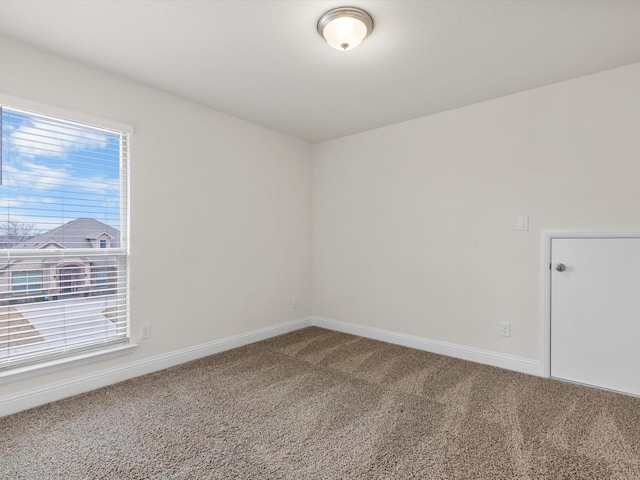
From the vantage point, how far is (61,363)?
2.22 metres

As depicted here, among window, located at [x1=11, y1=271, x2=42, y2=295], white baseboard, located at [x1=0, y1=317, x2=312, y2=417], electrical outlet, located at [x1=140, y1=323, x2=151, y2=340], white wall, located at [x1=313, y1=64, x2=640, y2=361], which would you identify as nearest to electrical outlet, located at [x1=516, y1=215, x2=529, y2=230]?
white wall, located at [x1=313, y1=64, x2=640, y2=361]

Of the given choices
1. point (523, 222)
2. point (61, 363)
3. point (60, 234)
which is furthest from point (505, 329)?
point (60, 234)

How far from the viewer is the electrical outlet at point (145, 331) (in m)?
2.65

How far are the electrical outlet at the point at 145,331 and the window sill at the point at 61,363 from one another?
8 centimetres

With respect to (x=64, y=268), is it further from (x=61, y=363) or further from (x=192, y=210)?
(x=192, y=210)

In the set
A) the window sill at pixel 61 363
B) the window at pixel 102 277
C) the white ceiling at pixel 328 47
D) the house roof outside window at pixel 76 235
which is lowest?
Answer: the window sill at pixel 61 363

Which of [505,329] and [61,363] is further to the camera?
[505,329]

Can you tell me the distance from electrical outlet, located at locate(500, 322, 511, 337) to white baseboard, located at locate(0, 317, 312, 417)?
2279mm

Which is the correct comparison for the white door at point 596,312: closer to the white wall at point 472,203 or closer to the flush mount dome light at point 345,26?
the white wall at point 472,203

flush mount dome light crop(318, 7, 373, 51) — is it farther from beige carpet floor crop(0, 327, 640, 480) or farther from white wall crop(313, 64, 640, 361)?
beige carpet floor crop(0, 327, 640, 480)

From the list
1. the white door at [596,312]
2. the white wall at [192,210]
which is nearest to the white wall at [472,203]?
the white door at [596,312]

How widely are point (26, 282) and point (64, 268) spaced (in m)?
0.22

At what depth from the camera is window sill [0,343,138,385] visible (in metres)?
2.04

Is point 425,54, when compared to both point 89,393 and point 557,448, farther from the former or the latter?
point 89,393
